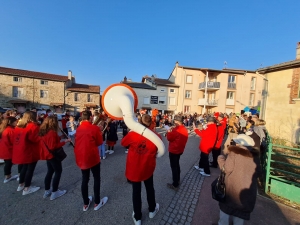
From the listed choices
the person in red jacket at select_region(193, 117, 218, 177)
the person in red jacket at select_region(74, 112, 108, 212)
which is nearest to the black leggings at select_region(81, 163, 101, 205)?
the person in red jacket at select_region(74, 112, 108, 212)

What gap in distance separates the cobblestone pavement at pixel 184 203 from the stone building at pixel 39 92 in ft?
73.7

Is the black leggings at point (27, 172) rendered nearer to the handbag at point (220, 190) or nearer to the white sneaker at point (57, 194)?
the white sneaker at point (57, 194)

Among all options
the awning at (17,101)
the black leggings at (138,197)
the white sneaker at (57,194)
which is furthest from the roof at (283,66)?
the awning at (17,101)

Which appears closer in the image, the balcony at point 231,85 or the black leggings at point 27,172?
the black leggings at point 27,172

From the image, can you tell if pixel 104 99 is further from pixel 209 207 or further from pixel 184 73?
pixel 184 73

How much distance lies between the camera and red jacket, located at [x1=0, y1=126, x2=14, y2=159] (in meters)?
3.37

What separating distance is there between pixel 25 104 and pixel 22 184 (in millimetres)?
25776

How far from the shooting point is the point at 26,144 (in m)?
2.98

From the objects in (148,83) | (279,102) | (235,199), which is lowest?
(235,199)

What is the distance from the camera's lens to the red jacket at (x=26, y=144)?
2.96 metres

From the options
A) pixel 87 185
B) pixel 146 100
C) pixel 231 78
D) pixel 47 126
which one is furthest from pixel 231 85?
pixel 47 126

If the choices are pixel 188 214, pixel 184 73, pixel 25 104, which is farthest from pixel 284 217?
pixel 25 104

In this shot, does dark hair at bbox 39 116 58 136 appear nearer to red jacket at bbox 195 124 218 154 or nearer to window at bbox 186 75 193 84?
red jacket at bbox 195 124 218 154

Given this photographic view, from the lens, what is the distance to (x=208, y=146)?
159 inches
